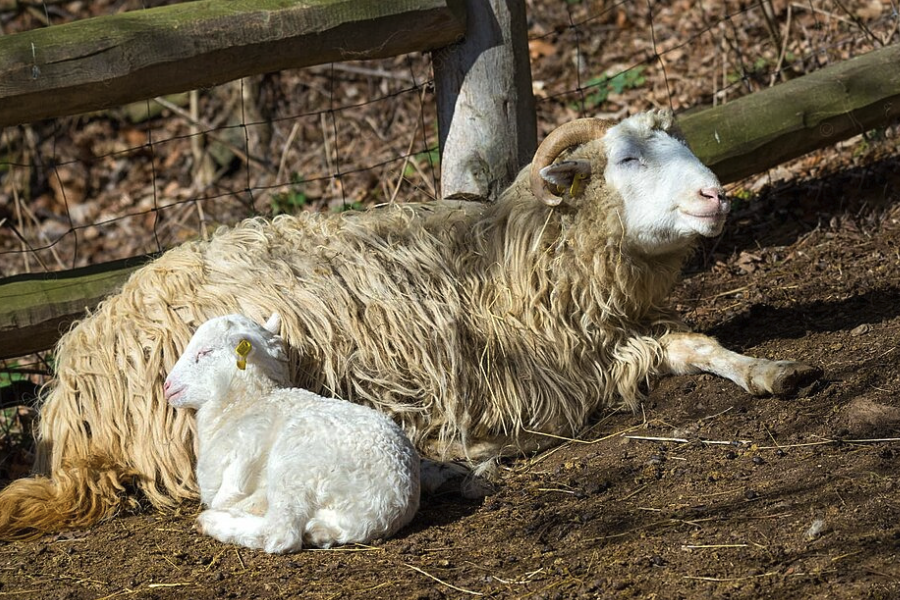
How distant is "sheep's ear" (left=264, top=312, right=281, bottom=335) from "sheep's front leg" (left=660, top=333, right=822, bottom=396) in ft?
5.52

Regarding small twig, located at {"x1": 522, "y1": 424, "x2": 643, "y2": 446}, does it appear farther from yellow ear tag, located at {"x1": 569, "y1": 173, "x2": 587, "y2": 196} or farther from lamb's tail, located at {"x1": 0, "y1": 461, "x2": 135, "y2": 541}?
lamb's tail, located at {"x1": 0, "y1": 461, "x2": 135, "y2": 541}

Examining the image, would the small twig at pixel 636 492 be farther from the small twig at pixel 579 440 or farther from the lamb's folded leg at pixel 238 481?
the lamb's folded leg at pixel 238 481

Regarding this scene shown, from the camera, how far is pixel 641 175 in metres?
4.31

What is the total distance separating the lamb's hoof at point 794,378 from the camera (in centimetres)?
407

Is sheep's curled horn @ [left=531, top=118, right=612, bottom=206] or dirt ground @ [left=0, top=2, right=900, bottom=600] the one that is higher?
sheep's curled horn @ [left=531, top=118, right=612, bottom=206]

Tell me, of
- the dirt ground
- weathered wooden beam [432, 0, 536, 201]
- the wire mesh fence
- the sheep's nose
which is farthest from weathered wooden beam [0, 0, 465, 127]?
the wire mesh fence

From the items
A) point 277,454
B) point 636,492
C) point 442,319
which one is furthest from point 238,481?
point 636,492

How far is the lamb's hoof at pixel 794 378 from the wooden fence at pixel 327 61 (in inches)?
66.9

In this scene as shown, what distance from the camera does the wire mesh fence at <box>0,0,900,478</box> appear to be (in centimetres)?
805

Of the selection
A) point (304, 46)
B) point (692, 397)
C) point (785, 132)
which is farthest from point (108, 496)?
point (785, 132)

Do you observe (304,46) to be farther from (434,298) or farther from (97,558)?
(97,558)

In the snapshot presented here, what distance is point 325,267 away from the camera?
441cm

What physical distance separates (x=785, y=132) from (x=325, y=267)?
108 inches

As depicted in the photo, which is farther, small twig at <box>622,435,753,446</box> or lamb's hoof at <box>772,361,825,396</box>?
lamb's hoof at <box>772,361,825,396</box>
